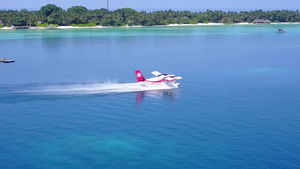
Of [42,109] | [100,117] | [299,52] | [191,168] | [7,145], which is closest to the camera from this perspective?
[191,168]

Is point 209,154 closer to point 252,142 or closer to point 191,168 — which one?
point 191,168

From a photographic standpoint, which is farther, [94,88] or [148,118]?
[94,88]

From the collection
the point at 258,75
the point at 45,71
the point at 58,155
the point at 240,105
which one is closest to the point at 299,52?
the point at 258,75

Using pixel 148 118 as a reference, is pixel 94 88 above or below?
above

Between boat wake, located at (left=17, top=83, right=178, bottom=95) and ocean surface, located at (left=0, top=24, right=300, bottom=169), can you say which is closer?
ocean surface, located at (left=0, top=24, right=300, bottom=169)
